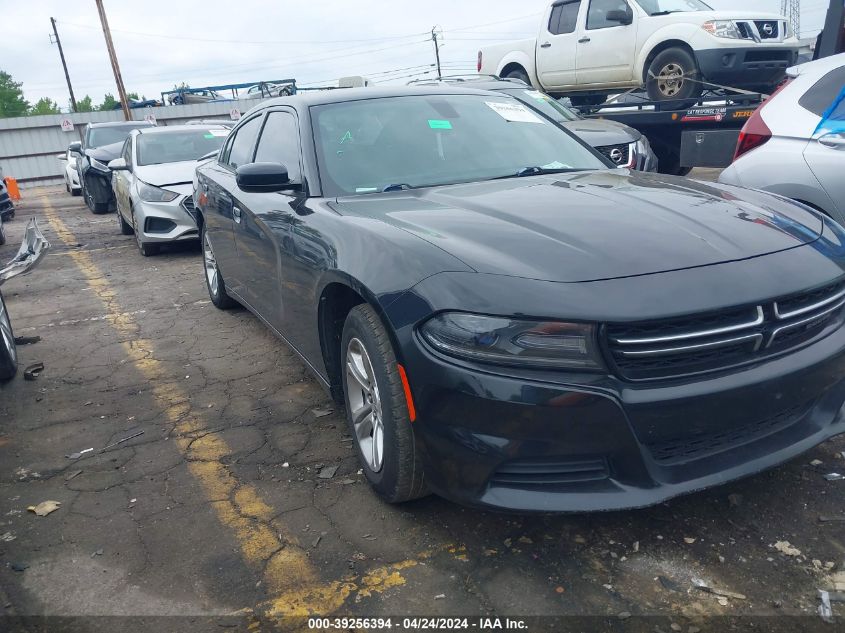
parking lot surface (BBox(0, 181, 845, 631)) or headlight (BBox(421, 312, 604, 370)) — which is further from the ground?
headlight (BBox(421, 312, 604, 370))

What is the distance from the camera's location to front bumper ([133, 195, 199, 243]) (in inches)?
329

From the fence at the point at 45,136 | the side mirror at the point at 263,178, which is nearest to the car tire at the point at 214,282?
the side mirror at the point at 263,178

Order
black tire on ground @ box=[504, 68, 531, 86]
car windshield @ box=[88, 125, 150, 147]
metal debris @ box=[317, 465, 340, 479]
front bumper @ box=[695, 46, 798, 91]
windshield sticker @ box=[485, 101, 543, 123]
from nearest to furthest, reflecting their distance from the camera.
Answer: metal debris @ box=[317, 465, 340, 479] < windshield sticker @ box=[485, 101, 543, 123] < front bumper @ box=[695, 46, 798, 91] < black tire on ground @ box=[504, 68, 531, 86] < car windshield @ box=[88, 125, 150, 147]

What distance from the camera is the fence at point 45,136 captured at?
2925cm

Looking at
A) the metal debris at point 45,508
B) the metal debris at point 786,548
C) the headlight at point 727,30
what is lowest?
the metal debris at point 786,548

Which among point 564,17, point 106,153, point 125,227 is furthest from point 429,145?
point 106,153

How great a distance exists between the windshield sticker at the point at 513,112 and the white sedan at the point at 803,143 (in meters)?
1.67

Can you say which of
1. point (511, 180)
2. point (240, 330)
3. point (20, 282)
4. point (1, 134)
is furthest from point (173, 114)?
point (511, 180)

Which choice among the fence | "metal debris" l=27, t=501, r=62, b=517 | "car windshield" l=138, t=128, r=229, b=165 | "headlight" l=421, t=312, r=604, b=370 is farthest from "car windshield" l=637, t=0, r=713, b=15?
the fence

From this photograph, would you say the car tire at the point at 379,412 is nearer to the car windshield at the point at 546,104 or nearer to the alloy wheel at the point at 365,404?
the alloy wheel at the point at 365,404

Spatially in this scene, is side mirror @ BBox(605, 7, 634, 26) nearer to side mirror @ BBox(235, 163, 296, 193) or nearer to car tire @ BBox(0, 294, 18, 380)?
side mirror @ BBox(235, 163, 296, 193)

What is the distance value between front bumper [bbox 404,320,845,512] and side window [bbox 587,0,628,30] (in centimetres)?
878

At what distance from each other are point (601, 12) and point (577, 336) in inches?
367

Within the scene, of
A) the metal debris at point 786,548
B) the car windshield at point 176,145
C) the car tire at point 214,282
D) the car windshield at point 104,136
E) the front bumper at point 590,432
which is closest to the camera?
the front bumper at point 590,432
